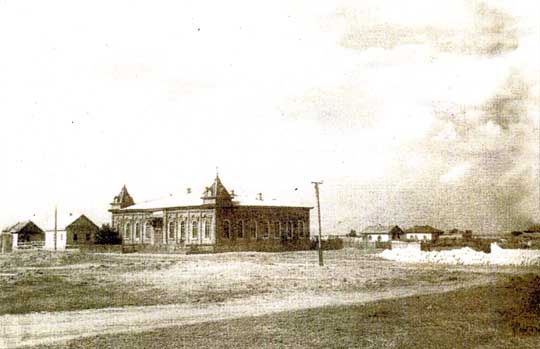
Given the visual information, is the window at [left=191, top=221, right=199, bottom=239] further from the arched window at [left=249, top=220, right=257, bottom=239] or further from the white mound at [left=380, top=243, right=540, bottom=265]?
the white mound at [left=380, top=243, right=540, bottom=265]

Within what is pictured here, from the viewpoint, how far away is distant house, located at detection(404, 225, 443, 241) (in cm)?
2309

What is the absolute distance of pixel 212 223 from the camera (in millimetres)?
33062

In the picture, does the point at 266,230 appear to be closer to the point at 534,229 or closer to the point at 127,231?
the point at 127,231

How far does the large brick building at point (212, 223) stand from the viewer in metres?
32.4

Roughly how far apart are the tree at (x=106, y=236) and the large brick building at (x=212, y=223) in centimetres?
158

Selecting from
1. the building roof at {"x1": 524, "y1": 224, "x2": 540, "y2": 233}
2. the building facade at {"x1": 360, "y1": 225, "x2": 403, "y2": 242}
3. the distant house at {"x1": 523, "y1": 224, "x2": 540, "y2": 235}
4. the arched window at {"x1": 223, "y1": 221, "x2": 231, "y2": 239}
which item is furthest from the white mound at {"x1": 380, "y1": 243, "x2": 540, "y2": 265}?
the building facade at {"x1": 360, "y1": 225, "x2": 403, "y2": 242}

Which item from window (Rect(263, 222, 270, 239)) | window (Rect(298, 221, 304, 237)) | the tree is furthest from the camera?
window (Rect(298, 221, 304, 237))

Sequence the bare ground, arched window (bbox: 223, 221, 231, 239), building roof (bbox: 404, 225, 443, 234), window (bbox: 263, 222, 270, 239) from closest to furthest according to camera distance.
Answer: the bare ground → building roof (bbox: 404, 225, 443, 234) → arched window (bbox: 223, 221, 231, 239) → window (bbox: 263, 222, 270, 239)

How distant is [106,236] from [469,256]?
20209 mm

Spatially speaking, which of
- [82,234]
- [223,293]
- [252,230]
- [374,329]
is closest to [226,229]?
[252,230]

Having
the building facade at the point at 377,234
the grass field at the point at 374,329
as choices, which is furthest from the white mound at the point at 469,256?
the building facade at the point at 377,234

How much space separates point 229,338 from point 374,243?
108 ft

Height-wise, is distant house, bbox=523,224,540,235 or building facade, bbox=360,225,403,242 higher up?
distant house, bbox=523,224,540,235

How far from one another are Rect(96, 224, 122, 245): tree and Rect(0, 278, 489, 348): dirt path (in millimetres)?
22013
